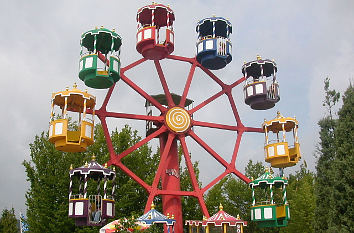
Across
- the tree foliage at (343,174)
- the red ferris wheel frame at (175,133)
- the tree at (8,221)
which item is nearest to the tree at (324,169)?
the tree foliage at (343,174)

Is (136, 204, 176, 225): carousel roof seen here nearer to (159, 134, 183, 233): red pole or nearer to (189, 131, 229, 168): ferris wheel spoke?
(159, 134, 183, 233): red pole

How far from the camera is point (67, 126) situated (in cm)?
1911

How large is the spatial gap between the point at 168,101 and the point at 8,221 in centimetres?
1828

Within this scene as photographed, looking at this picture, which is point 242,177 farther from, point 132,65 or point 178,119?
point 132,65

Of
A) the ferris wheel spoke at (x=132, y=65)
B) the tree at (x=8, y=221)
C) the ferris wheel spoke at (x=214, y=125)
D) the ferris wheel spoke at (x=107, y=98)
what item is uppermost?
the ferris wheel spoke at (x=132, y=65)

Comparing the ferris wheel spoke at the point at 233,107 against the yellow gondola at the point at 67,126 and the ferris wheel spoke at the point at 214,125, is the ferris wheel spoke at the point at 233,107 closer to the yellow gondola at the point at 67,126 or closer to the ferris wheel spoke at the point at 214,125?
the ferris wheel spoke at the point at 214,125

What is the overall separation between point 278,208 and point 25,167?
1545 cm

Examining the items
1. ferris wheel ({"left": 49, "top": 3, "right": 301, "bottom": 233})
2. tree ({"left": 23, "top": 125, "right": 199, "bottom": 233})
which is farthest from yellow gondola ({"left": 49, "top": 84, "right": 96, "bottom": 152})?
tree ({"left": 23, "top": 125, "right": 199, "bottom": 233})

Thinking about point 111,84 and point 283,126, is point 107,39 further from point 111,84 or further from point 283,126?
point 283,126

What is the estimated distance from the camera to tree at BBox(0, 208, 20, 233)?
33.2m

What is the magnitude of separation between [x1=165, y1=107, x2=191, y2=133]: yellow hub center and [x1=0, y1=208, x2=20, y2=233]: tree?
1757cm

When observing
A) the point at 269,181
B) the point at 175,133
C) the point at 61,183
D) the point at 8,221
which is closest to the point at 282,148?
the point at 269,181

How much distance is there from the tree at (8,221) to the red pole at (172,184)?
16.3 m

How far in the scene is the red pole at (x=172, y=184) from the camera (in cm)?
2264
